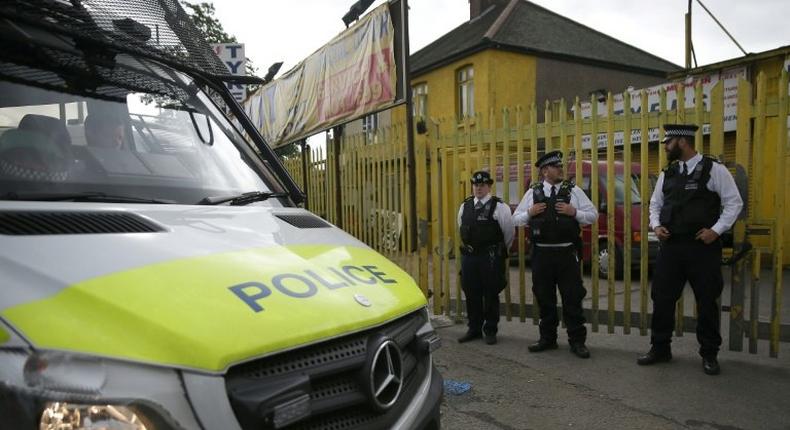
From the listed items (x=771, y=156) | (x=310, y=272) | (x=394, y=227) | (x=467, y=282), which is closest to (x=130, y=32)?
(x=310, y=272)

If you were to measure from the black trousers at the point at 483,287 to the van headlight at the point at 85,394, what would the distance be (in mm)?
4181

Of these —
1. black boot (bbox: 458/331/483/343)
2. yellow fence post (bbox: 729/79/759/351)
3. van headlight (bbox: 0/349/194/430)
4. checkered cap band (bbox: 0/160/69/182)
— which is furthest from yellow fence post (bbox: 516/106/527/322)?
van headlight (bbox: 0/349/194/430)

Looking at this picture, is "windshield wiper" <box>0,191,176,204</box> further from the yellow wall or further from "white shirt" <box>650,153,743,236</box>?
the yellow wall

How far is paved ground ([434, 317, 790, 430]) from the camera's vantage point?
3469 millimetres

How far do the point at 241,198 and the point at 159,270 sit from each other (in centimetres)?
97

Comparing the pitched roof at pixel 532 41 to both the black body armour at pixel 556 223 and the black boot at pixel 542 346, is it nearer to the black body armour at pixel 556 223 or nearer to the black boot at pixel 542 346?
the black body armour at pixel 556 223

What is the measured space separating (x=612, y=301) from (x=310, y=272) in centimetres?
386

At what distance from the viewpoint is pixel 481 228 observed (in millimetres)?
5176

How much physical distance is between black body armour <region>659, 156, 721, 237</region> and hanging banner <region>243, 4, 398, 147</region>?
3080 millimetres

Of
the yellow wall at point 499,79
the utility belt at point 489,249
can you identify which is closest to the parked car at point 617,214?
the utility belt at point 489,249

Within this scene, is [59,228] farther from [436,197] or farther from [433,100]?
[433,100]

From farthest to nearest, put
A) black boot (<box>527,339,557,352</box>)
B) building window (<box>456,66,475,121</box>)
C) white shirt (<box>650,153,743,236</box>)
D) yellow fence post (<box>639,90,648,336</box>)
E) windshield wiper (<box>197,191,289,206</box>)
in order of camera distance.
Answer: building window (<box>456,66,475,121</box>) < black boot (<box>527,339,557,352</box>) < yellow fence post (<box>639,90,648,336</box>) < white shirt (<box>650,153,743,236</box>) < windshield wiper (<box>197,191,289,206</box>)

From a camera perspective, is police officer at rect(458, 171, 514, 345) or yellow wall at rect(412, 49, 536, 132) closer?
police officer at rect(458, 171, 514, 345)

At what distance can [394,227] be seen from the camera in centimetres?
710
